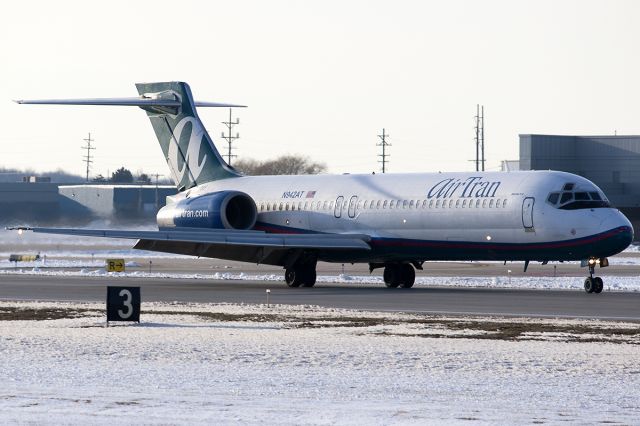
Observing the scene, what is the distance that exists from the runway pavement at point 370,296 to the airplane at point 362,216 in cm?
114

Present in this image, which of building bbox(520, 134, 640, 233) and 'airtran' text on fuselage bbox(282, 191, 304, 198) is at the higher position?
building bbox(520, 134, 640, 233)

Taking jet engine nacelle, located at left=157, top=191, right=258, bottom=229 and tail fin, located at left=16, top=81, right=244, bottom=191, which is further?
A: tail fin, located at left=16, top=81, right=244, bottom=191

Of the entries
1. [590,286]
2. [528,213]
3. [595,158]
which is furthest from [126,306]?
[595,158]

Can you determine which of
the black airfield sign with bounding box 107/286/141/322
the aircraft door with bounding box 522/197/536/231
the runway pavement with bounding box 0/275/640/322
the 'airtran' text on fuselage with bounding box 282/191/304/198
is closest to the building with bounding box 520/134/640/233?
the 'airtran' text on fuselage with bounding box 282/191/304/198

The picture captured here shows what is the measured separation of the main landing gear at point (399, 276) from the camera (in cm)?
4162

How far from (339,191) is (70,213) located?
3529 cm

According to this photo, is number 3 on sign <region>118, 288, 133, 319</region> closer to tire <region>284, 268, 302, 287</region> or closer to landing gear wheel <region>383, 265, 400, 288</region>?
tire <region>284, 268, 302, 287</region>

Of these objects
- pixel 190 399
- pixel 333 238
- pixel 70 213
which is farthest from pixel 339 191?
pixel 70 213

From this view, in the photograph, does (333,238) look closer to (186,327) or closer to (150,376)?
(186,327)

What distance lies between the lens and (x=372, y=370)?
1742 cm

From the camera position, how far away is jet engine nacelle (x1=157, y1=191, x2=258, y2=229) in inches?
1716

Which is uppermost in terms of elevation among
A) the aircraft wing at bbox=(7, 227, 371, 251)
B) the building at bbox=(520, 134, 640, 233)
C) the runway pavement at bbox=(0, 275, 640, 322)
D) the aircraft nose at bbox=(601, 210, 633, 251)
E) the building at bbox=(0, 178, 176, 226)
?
the building at bbox=(520, 134, 640, 233)

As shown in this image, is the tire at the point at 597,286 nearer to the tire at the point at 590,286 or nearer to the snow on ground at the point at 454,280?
the tire at the point at 590,286

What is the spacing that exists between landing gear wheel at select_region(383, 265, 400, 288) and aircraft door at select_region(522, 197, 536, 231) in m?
5.85
